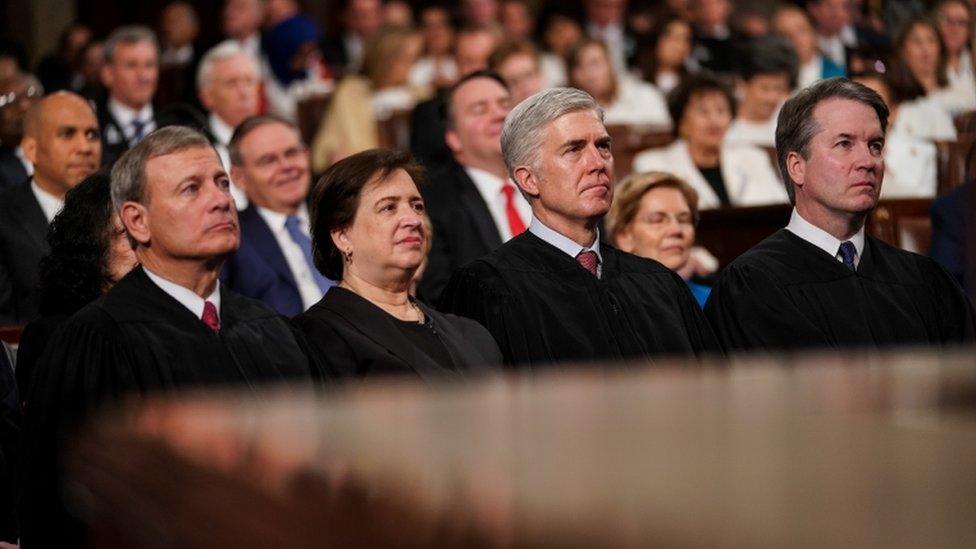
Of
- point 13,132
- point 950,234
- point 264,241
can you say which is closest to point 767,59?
point 950,234

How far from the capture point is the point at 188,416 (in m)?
1.38

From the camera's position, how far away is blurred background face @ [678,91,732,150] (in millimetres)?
6570

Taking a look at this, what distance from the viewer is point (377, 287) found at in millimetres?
3707

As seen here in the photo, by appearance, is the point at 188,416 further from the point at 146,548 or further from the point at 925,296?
the point at 925,296

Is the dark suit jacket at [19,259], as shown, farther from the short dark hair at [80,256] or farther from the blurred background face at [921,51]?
the blurred background face at [921,51]

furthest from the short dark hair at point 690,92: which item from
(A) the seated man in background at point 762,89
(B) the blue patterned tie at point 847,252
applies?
(B) the blue patterned tie at point 847,252

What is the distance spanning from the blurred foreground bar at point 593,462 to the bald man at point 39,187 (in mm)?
3682

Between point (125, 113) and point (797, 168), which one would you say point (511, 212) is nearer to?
point (797, 168)

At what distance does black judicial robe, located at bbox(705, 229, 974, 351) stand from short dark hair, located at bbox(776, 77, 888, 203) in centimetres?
23

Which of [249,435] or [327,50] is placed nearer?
[249,435]

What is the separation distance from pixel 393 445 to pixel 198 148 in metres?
2.40

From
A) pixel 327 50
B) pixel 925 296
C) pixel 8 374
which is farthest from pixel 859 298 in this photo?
pixel 327 50

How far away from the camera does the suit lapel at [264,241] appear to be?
529 centimetres

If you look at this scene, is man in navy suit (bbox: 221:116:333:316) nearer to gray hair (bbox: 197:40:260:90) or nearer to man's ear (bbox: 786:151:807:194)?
gray hair (bbox: 197:40:260:90)
